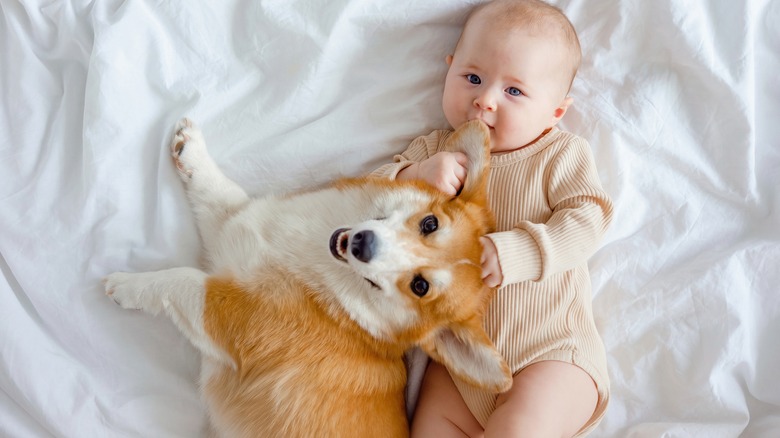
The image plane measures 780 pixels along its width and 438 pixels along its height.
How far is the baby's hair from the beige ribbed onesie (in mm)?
330

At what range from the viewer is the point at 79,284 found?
2178mm

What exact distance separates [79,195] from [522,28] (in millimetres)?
1680

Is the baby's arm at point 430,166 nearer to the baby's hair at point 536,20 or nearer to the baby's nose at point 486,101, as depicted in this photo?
the baby's nose at point 486,101

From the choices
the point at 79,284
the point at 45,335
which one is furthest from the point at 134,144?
the point at 45,335

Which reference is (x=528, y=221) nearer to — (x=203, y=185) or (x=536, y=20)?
(x=536, y=20)

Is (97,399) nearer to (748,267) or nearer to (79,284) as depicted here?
(79,284)

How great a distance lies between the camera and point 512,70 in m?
2.26

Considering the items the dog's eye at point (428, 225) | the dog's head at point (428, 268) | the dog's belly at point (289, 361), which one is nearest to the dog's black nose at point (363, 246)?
the dog's head at point (428, 268)

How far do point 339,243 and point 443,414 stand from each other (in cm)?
80

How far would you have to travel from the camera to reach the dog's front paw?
2100mm

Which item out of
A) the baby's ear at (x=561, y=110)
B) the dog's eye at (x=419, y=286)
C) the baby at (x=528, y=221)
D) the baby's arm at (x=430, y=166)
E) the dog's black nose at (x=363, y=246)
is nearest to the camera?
the dog's black nose at (x=363, y=246)

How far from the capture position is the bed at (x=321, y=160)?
→ 2.18m

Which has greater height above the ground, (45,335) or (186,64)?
(186,64)

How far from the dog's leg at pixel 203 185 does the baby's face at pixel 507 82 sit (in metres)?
0.91
